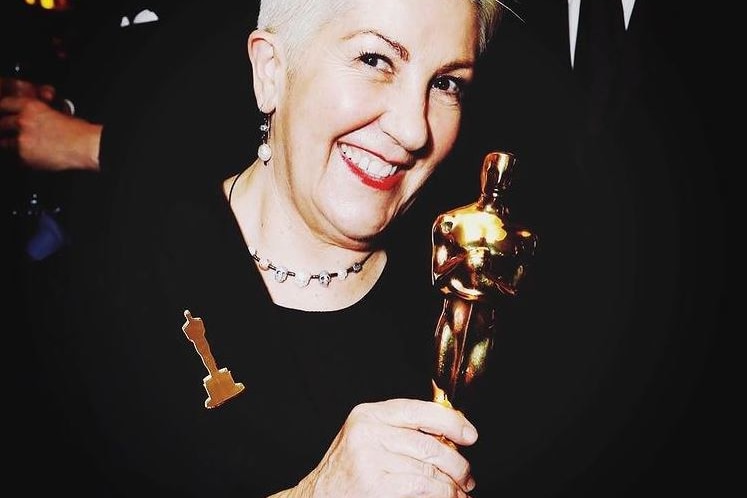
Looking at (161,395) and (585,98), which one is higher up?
(585,98)

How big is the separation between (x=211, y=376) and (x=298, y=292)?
0.56 ft

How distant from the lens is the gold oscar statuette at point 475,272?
1.44 ft

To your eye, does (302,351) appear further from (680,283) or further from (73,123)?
(680,283)

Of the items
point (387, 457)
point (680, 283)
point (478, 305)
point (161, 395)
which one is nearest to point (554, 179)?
point (680, 283)

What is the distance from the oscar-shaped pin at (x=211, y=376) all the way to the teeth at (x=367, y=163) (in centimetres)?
29

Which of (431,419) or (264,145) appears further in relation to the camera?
(264,145)

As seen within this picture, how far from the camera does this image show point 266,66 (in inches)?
23.2

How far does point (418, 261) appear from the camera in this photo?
0.75 metres

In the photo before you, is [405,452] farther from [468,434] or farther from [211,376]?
[211,376]

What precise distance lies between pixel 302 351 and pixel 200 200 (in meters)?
0.27

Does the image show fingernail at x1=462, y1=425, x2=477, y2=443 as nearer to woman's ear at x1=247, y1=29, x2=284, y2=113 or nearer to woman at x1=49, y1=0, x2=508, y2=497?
woman at x1=49, y1=0, x2=508, y2=497

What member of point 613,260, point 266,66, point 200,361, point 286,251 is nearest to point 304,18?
point 266,66

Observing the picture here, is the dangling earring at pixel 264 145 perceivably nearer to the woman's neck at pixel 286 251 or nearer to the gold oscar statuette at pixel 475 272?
the woman's neck at pixel 286 251

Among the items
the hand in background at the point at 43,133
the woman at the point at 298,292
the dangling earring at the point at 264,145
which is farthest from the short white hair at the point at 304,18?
the hand in background at the point at 43,133
